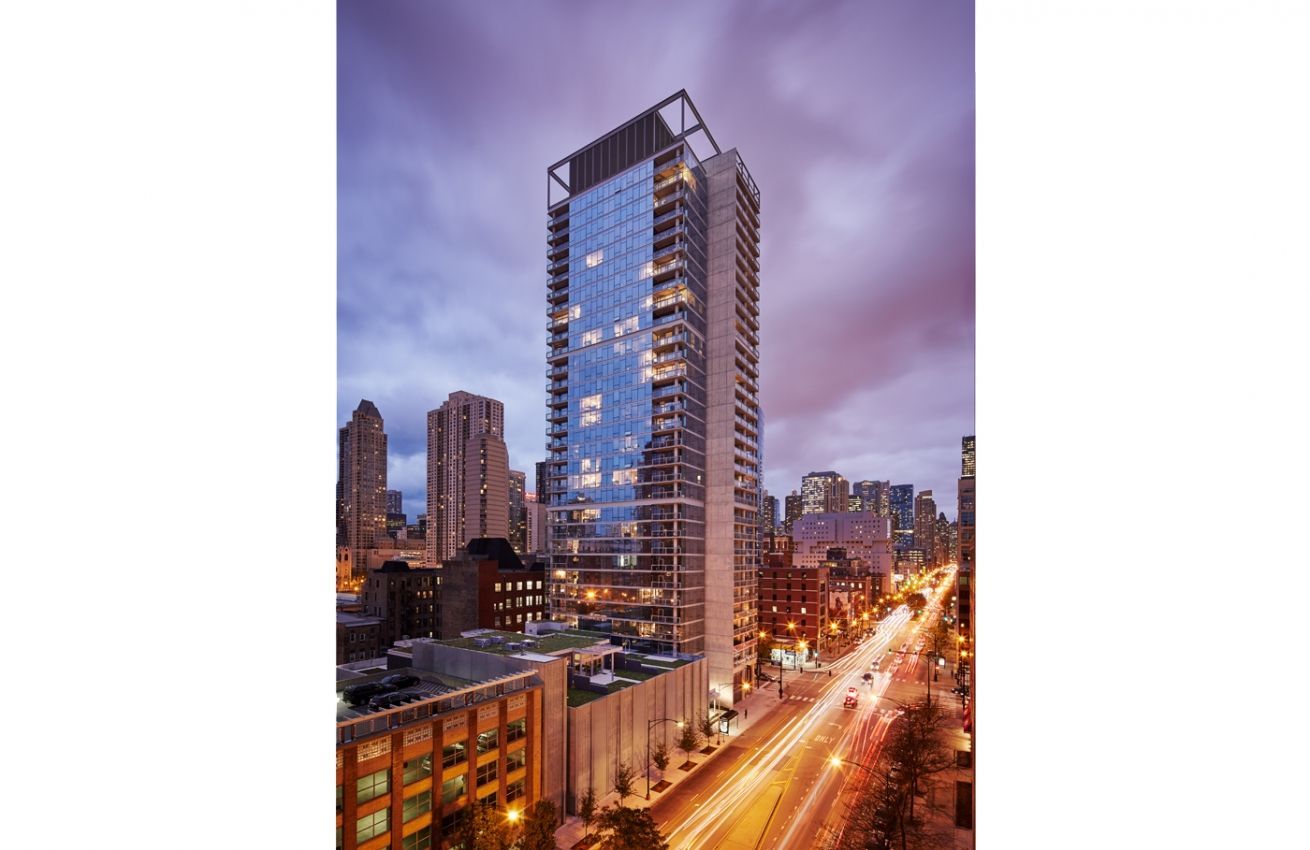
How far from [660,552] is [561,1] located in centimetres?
2075

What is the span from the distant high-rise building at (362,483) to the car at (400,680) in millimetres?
64875

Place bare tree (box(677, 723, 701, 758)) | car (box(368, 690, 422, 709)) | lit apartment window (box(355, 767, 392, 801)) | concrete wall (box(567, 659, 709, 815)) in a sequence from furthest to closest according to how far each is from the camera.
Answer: bare tree (box(677, 723, 701, 758)) < concrete wall (box(567, 659, 709, 815)) < car (box(368, 690, 422, 709)) < lit apartment window (box(355, 767, 392, 801))

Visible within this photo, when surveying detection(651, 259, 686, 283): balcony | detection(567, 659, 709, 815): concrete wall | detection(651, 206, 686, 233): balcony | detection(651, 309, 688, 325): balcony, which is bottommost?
detection(567, 659, 709, 815): concrete wall

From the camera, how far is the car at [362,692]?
11.3 meters

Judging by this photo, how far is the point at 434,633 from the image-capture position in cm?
3142

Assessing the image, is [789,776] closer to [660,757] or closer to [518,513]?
[660,757]

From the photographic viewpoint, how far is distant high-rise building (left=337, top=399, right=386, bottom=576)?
72500mm

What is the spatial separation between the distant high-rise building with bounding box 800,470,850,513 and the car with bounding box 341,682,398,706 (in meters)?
100

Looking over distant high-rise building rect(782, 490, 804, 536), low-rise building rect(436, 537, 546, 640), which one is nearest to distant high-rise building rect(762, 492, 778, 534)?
distant high-rise building rect(782, 490, 804, 536)

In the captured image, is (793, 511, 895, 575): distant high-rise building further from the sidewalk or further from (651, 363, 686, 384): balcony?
(651, 363, 686, 384): balcony

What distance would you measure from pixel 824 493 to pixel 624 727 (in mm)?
99849

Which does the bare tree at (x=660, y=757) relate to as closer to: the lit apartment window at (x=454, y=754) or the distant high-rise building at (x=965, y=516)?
the lit apartment window at (x=454, y=754)
